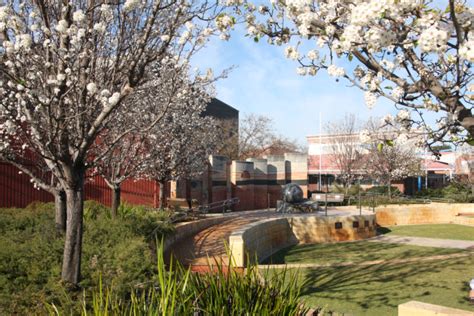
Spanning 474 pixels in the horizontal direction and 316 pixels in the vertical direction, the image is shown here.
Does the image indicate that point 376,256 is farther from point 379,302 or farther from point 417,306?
point 417,306

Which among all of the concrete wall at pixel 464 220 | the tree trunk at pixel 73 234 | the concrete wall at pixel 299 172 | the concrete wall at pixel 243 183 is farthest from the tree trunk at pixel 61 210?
the concrete wall at pixel 299 172

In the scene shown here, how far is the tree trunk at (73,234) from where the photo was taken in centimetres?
616

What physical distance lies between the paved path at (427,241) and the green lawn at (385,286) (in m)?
4.69

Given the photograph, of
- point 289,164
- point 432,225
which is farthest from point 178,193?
point 432,225

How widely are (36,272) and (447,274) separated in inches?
360

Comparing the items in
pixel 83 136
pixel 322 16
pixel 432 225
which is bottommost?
pixel 432 225

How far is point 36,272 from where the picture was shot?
6.36 metres

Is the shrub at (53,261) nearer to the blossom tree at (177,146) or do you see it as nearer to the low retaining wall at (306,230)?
the blossom tree at (177,146)

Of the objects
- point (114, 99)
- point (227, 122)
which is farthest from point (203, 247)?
point (227, 122)

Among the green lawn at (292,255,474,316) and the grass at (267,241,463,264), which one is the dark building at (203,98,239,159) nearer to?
the grass at (267,241,463,264)

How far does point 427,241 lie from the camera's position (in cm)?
1741

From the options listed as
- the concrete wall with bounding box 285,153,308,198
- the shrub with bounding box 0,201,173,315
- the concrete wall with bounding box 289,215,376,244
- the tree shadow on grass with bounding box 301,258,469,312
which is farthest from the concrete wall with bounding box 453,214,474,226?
the shrub with bounding box 0,201,173,315

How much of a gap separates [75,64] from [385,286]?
7653mm

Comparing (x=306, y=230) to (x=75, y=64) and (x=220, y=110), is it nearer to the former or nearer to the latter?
(x=75, y=64)
